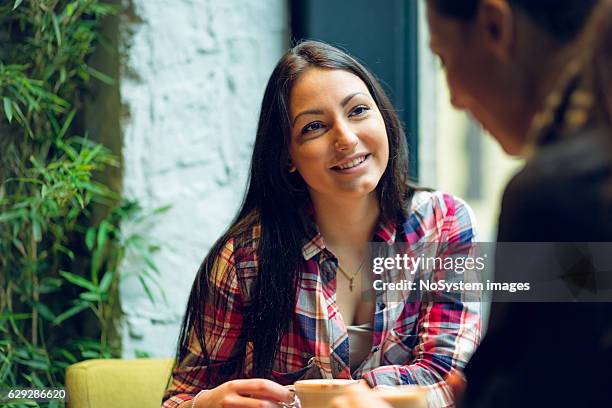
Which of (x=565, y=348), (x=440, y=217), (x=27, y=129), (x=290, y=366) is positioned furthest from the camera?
(x=27, y=129)

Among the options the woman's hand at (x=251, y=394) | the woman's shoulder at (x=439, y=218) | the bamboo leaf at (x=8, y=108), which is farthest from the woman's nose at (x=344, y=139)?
the bamboo leaf at (x=8, y=108)

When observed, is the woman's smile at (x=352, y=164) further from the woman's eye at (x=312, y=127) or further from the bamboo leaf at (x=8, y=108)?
the bamboo leaf at (x=8, y=108)

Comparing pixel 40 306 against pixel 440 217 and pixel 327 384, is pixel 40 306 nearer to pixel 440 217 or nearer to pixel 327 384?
pixel 440 217

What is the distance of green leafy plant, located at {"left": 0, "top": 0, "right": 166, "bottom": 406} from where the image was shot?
2.48m

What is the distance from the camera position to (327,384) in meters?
1.21

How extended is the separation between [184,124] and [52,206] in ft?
1.53

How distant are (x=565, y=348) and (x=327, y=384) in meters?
0.54

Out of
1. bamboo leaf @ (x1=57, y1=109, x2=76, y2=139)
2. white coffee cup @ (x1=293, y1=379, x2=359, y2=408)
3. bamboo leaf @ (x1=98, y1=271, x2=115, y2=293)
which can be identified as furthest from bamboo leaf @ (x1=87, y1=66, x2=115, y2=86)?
white coffee cup @ (x1=293, y1=379, x2=359, y2=408)

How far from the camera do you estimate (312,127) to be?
1967mm

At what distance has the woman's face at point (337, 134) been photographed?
1914 mm

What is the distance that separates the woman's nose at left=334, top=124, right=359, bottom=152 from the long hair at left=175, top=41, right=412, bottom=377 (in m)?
0.13

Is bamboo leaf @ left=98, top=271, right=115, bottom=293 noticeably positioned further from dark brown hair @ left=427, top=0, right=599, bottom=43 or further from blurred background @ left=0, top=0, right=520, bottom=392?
dark brown hair @ left=427, top=0, right=599, bottom=43

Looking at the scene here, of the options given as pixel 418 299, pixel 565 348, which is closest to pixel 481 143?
pixel 418 299

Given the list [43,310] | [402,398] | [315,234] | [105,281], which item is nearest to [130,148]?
[105,281]
